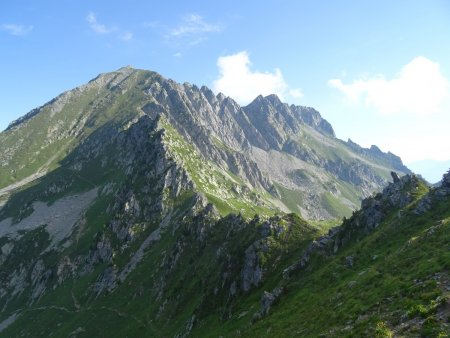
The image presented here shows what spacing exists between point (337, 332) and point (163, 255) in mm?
124366

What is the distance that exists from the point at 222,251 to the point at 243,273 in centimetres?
2617

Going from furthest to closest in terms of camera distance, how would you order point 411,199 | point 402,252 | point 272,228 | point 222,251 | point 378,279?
point 222,251, point 272,228, point 411,199, point 402,252, point 378,279

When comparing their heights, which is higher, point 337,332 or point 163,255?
point 163,255

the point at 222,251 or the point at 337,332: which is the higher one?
the point at 222,251

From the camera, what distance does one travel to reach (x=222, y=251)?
10725 cm

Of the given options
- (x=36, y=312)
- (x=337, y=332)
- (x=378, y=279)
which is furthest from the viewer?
(x=36, y=312)

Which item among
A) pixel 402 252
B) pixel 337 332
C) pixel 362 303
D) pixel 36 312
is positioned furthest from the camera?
pixel 36 312

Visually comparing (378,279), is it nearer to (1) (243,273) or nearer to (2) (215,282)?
(1) (243,273)

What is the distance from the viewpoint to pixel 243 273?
3209 inches

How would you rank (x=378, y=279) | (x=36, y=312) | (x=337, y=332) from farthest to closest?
(x=36, y=312) < (x=378, y=279) < (x=337, y=332)

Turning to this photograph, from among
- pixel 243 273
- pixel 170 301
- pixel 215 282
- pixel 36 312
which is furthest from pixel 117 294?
pixel 243 273

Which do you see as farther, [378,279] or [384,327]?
[378,279]

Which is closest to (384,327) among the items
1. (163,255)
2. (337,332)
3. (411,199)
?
(337,332)

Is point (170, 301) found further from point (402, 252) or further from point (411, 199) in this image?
point (402, 252)
